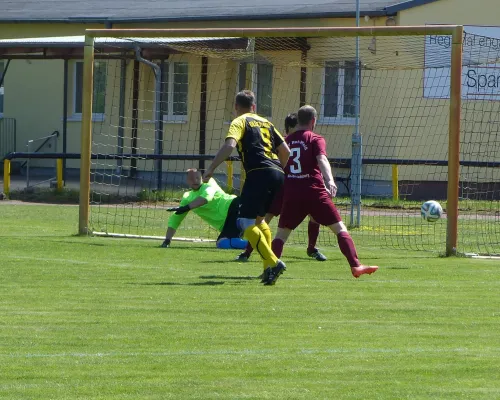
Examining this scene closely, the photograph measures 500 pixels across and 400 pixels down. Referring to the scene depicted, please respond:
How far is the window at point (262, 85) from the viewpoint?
2288 centimetres

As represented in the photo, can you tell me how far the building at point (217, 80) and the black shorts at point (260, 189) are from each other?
789cm

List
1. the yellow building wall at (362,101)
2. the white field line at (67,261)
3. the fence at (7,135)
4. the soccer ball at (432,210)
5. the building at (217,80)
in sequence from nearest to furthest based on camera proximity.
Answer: the white field line at (67,261)
the soccer ball at (432,210)
the yellow building wall at (362,101)
the building at (217,80)
the fence at (7,135)

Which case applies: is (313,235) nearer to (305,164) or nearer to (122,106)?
(305,164)

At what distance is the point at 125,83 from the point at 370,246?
583 inches

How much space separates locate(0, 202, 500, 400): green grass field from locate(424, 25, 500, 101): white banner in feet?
17.5

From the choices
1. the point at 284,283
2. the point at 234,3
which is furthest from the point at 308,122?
the point at 234,3

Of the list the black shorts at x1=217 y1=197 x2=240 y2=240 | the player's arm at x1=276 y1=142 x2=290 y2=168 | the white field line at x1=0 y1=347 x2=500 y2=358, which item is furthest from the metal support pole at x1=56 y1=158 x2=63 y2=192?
the white field line at x1=0 y1=347 x2=500 y2=358

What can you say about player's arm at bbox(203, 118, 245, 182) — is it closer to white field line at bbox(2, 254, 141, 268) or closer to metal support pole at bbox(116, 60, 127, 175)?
white field line at bbox(2, 254, 141, 268)

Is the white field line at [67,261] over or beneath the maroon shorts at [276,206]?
beneath

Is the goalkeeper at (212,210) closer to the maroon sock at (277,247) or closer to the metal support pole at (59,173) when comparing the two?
the maroon sock at (277,247)

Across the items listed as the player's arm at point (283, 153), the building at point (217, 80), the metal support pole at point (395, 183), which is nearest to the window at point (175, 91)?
the building at point (217, 80)

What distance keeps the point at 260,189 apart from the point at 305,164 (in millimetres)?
696

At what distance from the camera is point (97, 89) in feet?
103

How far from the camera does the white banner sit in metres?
18.6
